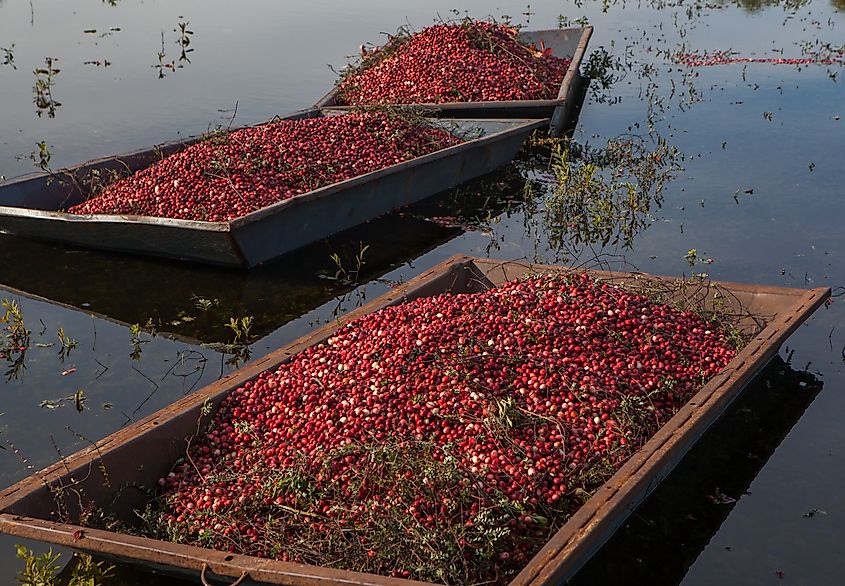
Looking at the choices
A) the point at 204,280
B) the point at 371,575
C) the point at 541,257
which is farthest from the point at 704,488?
the point at 204,280

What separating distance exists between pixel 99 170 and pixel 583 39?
809 centimetres

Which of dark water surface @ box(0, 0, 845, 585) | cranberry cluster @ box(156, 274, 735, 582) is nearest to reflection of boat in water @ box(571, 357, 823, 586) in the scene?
dark water surface @ box(0, 0, 845, 585)

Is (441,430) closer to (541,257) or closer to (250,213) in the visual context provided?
(250,213)

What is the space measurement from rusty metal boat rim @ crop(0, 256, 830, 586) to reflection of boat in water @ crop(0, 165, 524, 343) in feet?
5.29

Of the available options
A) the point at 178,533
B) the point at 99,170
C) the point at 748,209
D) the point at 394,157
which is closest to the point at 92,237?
the point at 99,170

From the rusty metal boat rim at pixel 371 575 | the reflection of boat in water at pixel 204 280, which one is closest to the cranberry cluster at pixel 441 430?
the rusty metal boat rim at pixel 371 575

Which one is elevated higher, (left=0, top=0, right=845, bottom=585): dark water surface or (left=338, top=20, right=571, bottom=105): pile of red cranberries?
(left=338, top=20, right=571, bottom=105): pile of red cranberries

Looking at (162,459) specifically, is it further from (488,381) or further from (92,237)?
(92,237)

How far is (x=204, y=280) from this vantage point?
8383 millimetres

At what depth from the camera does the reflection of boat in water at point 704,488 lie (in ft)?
16.4

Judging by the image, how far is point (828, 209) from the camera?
10117 mm

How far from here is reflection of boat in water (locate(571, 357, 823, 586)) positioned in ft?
16.4

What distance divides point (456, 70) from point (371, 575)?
31.9 ft

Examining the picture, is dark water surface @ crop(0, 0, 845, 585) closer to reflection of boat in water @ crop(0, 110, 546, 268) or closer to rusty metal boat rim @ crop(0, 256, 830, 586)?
reflection of boat in water @ crop(0, 110, 546, 268)
